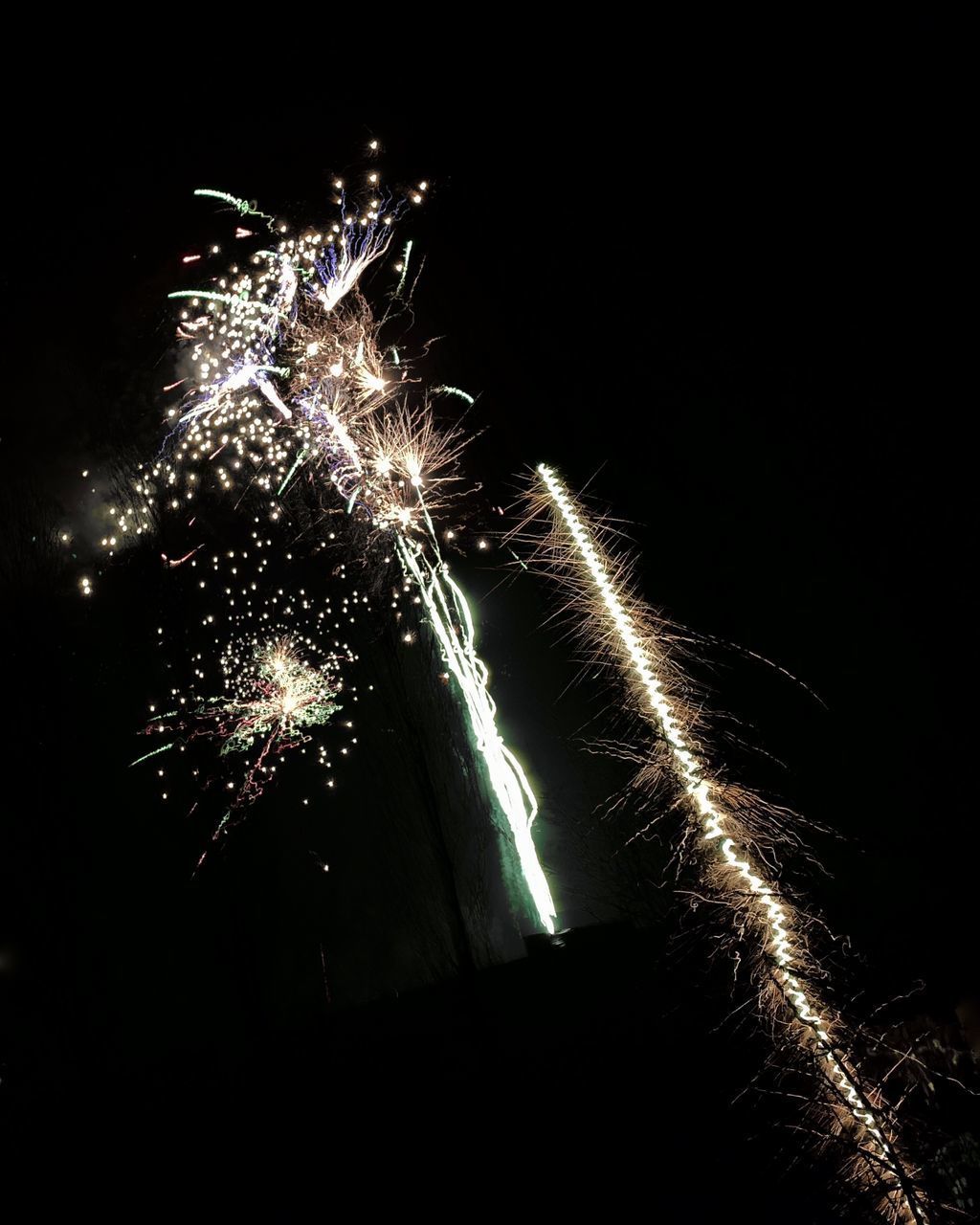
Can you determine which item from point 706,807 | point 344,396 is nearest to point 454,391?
point 344,396

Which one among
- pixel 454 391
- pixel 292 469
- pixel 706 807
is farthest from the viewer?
pixel 292 469

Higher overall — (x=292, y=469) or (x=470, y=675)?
(x=292, y=469)

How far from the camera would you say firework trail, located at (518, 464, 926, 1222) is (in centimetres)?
318

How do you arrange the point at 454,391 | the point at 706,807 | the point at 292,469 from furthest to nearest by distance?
the point at 292,469 → the point at 454,391 → the point at 706,807

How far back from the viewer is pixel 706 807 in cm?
396

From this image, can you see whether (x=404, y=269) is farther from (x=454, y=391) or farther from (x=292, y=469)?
(x=292, y=469)

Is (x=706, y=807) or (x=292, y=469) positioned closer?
(x=706, y=807)

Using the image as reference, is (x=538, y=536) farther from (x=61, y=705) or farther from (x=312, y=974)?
(x=312, y=974)

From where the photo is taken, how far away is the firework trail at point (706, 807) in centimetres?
318

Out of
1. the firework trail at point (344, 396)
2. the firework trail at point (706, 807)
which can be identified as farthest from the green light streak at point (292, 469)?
the firework trail at point (706, 807)

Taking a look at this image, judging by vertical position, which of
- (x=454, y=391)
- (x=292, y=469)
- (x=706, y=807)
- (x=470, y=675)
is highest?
(x=292, y=469)

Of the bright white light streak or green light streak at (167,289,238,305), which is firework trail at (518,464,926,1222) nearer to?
the bright white light streak

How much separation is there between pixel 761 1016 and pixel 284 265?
21.5ft

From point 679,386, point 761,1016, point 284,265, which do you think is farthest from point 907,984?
point 284,265
